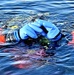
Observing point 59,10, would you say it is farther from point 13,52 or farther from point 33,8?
point 13,52

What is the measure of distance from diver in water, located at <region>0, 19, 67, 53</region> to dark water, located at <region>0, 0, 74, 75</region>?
223mm

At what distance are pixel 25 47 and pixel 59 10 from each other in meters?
3.08

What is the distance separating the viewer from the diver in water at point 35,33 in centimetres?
685

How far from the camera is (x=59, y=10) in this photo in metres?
9.49

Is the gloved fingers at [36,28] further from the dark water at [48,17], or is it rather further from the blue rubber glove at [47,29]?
the dark water at [48,17]

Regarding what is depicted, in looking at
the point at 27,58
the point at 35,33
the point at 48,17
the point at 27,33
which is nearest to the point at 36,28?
the point at 35,33

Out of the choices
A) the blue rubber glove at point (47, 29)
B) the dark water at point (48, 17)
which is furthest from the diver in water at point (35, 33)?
the dark water at point (48, 17)

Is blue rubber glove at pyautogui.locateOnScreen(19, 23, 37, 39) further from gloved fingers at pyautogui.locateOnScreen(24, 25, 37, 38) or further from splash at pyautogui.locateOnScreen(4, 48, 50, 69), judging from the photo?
splash at pyautogui.locateOnScreen(4, 48, 50, 69)

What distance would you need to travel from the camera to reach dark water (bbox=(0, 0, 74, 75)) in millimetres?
5977

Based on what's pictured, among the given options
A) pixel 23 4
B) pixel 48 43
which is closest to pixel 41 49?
pixel 48 43

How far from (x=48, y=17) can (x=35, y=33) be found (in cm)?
208

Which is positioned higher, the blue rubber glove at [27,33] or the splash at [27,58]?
the blue rubber glove at [27,33]

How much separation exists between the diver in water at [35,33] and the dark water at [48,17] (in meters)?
0.22

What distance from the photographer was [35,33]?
22.6ft
